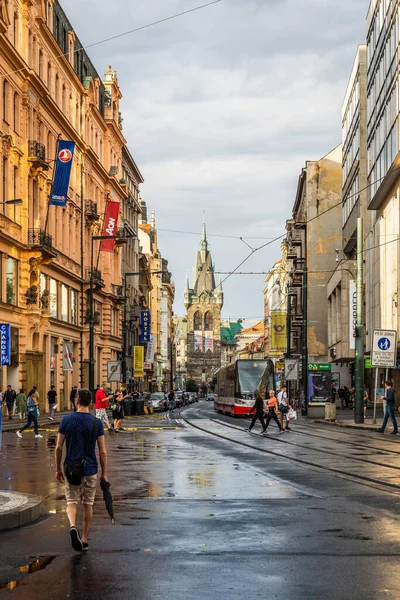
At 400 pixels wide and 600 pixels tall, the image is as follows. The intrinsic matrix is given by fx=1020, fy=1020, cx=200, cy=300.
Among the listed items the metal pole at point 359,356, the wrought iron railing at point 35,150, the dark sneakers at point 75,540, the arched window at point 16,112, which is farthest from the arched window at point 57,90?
the dark sneakers at point 75,540

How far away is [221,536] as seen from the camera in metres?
10.8

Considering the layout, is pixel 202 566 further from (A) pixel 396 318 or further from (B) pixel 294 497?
(A) pixel 396 318

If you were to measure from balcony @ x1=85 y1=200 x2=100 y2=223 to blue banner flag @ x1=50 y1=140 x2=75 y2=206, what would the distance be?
17.9 metres

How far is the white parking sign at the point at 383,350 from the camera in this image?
129 feet

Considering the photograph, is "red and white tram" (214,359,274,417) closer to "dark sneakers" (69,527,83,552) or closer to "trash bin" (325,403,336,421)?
"trash bin" (325,403,336,421)

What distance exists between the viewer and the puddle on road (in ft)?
27.4

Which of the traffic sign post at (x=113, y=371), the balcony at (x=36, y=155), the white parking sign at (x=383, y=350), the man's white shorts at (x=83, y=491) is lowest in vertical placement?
the man's white shorts at (x=83, y=491)

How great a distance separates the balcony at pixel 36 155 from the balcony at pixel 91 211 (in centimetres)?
1722

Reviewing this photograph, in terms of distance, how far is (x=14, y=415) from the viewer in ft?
162

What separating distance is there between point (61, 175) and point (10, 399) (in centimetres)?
1139

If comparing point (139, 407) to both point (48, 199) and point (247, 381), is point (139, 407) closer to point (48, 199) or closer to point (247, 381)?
point (247, 381)

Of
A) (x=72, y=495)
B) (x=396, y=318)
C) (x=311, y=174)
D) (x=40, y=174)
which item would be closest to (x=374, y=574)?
(x=72, y=495)

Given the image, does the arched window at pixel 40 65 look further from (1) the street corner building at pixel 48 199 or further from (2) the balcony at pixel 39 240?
(2) the balcony at pixel 39 240

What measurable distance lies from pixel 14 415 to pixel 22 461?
27.9 metres
